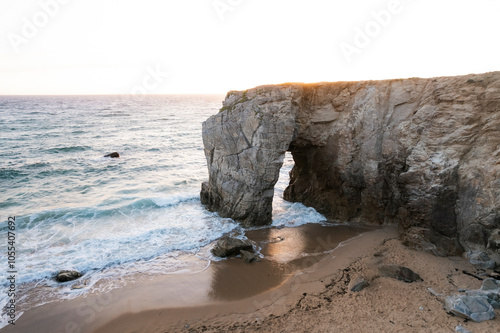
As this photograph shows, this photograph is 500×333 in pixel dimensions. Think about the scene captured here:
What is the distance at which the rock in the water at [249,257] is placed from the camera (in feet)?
39.8

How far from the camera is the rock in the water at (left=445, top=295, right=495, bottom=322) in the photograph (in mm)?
7832

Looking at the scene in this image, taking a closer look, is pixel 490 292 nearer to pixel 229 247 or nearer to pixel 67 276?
pixel 229 247

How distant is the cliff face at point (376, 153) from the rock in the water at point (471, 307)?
11.0 ft

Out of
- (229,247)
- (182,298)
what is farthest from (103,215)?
(182,298)

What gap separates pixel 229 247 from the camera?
12531mm

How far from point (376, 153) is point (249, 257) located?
7.63m

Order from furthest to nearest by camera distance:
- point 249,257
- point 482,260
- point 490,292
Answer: point 249,257 → point 482,260 → point 490,292

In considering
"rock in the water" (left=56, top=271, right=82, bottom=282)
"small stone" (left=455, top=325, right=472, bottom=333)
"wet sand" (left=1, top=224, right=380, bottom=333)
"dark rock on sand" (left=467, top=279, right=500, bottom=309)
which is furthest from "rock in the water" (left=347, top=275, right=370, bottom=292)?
"rock in the water" (left=56, top=271, right=82, bottom=282)

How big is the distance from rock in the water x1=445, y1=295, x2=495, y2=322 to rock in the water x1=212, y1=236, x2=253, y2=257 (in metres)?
7.15

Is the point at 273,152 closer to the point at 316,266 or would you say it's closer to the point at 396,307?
the point at 316,266

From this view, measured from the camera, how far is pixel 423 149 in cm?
1250

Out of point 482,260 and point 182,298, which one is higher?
point 482,260

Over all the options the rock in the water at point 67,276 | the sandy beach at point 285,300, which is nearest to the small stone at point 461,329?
the sandy beach at point 285,300

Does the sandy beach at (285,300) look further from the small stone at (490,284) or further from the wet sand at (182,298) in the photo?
the small stone at (490,284)
